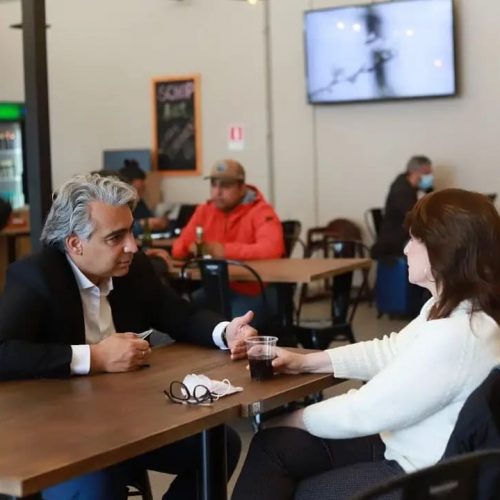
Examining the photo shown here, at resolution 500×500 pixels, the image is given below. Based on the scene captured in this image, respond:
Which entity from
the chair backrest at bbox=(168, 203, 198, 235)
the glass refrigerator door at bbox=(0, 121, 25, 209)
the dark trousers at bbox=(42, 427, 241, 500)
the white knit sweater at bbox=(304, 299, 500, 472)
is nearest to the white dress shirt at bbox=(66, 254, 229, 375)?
the dark trousers at bbox=(42, 427, 241, 500)

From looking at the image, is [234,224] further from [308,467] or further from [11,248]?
[11,248]

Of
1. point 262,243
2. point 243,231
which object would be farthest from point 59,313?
point 243,231

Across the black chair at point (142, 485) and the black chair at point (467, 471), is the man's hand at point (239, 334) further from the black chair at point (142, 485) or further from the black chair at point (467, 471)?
the black chair at point (467, 471)

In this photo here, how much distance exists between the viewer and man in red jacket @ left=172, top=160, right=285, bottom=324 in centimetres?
562

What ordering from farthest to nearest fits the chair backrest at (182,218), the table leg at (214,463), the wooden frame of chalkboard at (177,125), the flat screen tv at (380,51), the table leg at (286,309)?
the wooden frame of chalkboard at (177,125) < the flat screen tv at (380,51) < the chair backrest at (182,218) < the table leg at (286,309) < the table leg at (214,463)

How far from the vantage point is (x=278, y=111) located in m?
10.2

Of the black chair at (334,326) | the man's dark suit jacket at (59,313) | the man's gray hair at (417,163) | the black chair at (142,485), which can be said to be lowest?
the black chair at (142,485)

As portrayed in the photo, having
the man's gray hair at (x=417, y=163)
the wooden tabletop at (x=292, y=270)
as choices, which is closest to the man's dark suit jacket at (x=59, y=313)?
the wooden tabletop at (x=292, y=270)

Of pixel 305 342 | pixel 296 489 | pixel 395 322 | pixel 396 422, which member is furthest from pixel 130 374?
pixel 395 322

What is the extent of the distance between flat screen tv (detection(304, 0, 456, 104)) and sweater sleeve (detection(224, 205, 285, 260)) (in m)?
4.08

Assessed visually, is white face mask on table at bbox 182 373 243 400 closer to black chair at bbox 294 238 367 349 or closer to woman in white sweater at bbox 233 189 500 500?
woman in white sweater at bbox 233 189 500 500

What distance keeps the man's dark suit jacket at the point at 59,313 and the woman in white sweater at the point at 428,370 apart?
61cm

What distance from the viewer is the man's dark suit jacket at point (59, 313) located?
2.53m

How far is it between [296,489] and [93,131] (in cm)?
919
